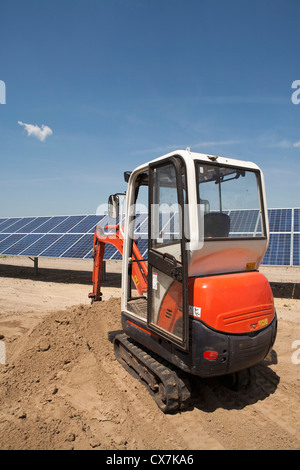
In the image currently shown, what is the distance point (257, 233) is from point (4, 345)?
5.41 meters

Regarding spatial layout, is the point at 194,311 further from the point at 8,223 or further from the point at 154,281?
the point at 8,223

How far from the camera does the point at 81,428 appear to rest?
3.84 m

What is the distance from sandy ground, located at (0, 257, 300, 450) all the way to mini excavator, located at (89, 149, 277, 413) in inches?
13.5

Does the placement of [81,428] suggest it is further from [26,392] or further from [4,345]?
[4,345]

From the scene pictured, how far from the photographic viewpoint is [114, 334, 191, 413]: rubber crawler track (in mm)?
3988

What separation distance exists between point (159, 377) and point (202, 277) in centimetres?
152

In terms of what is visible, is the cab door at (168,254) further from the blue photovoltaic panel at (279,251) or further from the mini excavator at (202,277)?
the blue photovoltaic panel at (279,251)

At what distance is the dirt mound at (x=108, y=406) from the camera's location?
3664mm

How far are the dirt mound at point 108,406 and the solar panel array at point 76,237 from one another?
326cm

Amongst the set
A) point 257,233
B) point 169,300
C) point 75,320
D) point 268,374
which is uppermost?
point 257,233

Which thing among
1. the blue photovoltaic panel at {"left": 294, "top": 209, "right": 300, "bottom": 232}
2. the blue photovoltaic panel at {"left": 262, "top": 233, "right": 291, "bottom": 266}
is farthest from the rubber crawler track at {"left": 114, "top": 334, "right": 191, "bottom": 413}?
the blue photovoltaic panel at {"left": 294, "top": 209, "right": 300, "bottom": 232}

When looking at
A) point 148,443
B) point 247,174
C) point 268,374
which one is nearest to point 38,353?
point 148,443

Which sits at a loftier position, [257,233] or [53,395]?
[257,233]

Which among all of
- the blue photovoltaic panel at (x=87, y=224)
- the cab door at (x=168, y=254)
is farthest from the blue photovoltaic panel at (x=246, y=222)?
the blue photovoltaic panel at (x=87, y=224)
